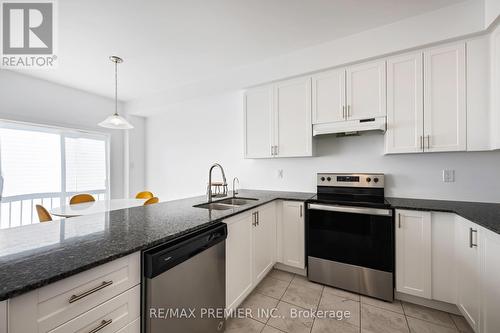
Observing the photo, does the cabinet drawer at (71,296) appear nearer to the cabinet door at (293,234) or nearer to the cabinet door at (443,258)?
the cabinet door at (293,234)

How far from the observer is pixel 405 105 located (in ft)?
6.59

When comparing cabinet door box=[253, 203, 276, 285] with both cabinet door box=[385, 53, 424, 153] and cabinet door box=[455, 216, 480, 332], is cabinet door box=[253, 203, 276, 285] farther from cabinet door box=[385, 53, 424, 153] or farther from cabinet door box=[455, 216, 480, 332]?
cabinet door box=[455, 216, 480, 332]

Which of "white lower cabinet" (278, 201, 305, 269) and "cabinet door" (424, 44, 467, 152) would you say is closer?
"cabinet door" (424, 44, 467, 152)

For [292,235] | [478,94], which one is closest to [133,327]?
[292,235]

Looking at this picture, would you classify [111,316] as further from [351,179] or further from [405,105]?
[405,105]

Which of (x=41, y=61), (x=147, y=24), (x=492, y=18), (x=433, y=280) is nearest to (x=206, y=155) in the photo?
(x=147, y=24)

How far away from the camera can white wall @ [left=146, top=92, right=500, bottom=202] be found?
80.1 inches

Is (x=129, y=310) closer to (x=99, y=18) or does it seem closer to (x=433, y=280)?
(x=433, y=280)

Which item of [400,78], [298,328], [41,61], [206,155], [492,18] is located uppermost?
[41,61]

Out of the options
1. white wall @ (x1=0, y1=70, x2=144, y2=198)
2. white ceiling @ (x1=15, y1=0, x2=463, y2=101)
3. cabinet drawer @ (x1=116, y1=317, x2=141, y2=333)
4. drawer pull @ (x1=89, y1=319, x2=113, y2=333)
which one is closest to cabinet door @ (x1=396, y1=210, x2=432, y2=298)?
white ceiling @ (x1=15, y1=0, x2=463, y2=101)

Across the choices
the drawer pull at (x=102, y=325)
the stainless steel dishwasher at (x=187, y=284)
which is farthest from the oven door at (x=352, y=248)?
the drawer pull at (x=102, y=325)

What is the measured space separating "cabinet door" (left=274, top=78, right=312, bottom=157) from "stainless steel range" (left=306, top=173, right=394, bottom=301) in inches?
27.7

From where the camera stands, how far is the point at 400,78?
2.03m

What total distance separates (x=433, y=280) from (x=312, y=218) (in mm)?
1096
